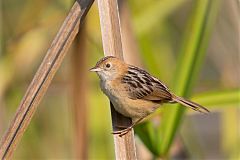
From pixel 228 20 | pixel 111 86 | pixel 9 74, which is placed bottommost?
pixel 111 86

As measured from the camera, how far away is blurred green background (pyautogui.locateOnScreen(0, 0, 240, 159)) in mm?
2393

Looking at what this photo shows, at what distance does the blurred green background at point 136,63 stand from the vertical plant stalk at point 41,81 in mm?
500

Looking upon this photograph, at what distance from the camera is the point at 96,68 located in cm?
245

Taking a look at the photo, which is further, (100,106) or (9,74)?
(100,106)

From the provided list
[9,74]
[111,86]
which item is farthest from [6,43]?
[111,86]

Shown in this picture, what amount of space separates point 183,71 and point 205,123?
318cm

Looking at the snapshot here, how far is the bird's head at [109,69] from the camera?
2.28 meters

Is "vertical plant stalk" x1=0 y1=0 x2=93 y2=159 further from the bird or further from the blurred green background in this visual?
the blurred green background

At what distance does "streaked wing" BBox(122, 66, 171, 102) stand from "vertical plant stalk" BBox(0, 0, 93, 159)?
0.49m

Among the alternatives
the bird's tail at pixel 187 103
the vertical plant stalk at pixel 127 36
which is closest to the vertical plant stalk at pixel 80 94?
the vertical plant stalk at pixel 127 36

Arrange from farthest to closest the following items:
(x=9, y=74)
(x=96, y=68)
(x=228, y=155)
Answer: (x=228, y=155), (x=9, y=74), (x=96, y=68)

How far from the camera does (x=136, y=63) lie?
2.70 meters

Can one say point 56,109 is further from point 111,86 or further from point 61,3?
point 111,86

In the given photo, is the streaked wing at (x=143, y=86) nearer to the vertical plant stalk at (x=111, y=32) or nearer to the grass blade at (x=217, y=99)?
the grass blade at (x=217, y=99)
